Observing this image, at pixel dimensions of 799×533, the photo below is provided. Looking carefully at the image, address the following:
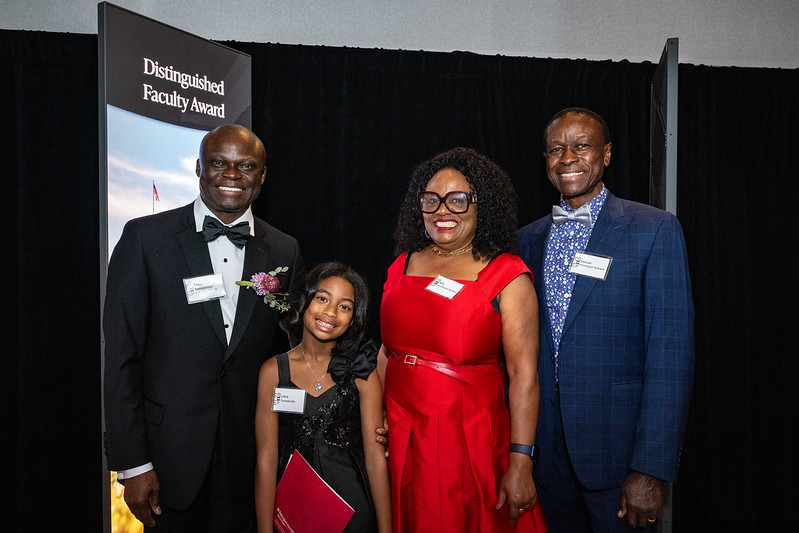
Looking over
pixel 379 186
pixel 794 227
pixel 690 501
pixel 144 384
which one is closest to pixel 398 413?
pixel 144 384

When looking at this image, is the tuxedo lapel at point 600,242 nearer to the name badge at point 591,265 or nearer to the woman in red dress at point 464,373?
the name badge at point 591,265

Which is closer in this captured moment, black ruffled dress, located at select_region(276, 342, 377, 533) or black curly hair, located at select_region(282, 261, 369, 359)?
black ruffled dress, located at select_region(276, 342, 377, 533)

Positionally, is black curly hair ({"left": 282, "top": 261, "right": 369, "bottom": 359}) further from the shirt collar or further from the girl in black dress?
the shirt collar

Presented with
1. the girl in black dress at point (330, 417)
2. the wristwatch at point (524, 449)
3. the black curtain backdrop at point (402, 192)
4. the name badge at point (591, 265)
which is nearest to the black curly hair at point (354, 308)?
the girl in black dress at point (330, 417)

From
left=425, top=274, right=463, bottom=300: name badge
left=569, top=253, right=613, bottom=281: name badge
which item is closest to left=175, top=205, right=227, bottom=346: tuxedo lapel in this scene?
left=425, top=274, right=463, bottom=300: name badge

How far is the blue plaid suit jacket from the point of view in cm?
197

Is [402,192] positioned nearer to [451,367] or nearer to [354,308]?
[354,308]

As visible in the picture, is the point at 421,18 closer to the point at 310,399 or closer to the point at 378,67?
the point at 378,67

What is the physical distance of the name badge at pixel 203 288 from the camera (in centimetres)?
204

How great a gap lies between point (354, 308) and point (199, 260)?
0.60m

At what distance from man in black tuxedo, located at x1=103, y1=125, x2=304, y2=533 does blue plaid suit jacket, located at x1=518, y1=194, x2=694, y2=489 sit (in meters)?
1.18

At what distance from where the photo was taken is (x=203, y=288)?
2.05 m

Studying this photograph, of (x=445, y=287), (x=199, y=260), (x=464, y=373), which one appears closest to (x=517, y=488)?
(x=464, y=373)

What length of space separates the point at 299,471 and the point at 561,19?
3484mm
